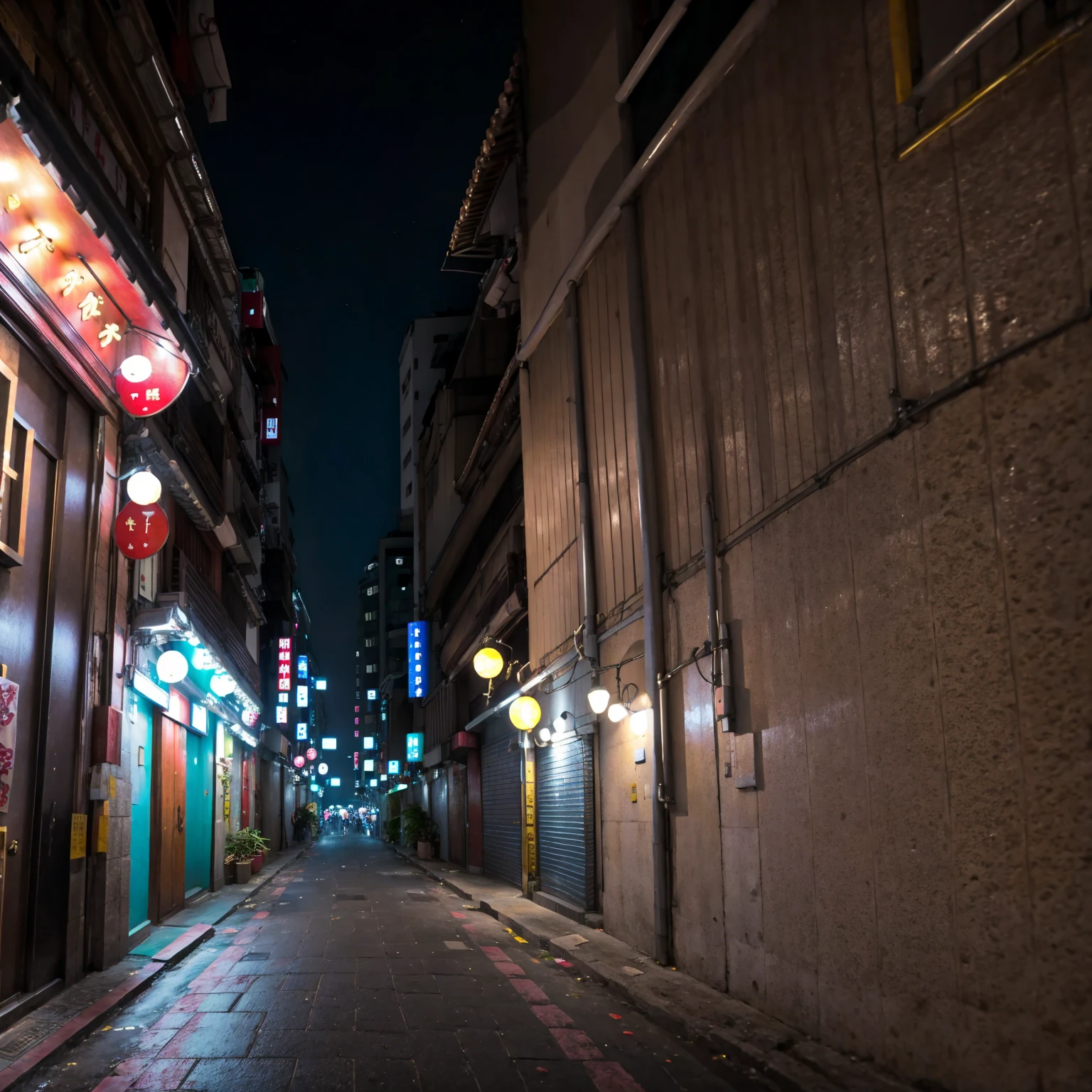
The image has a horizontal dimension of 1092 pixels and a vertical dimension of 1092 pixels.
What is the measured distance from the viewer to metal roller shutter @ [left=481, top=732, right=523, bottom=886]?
2316 centimetres

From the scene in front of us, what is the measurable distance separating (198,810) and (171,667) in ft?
22.0

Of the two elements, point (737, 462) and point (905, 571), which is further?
point (737, 462)

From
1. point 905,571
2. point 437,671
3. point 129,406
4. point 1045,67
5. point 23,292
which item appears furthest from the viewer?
point 437,671

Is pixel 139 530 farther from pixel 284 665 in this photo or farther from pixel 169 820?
pixel 284 665

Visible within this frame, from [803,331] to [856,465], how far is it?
1.59 m

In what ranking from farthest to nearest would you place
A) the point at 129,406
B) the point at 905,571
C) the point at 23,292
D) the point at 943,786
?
the point at 129,406 < the point at 23,292 < the point at 905,571 < the point at 943,786

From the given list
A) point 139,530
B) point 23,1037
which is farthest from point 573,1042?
point 139,530

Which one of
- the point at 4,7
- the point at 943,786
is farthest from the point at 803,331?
the point at 4,7

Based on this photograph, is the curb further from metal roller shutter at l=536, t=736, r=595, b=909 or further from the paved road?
metal roller shutter at l=536, t=736, r=595, b=909

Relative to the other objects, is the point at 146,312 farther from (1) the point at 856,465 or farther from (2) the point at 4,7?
(1) the point at 856,465

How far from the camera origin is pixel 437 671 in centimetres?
4219

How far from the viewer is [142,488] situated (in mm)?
12633

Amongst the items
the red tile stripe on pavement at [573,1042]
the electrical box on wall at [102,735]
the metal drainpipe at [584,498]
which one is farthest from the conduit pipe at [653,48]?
the red tile stripe on pavement at [573,1042]

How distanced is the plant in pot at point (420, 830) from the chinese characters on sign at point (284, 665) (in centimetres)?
1037
